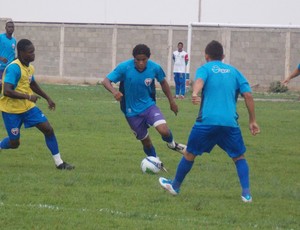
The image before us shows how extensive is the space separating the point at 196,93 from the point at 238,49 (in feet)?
98.5

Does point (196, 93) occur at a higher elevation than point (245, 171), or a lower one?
higher

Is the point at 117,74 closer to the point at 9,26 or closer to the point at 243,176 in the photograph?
the point at 243,176

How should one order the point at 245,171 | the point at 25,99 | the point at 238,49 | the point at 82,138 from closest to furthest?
1. the point at 245,171
2. the point at 25,99
3. the point at 82,138
4. the point at 238,49

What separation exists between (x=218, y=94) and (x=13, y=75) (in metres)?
3.39

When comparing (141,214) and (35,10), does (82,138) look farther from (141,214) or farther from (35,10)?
(35,10)

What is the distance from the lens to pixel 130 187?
36.0 ft

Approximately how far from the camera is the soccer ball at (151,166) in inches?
486

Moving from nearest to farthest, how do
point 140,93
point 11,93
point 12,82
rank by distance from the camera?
point 11,93 < point 12,82 < point 140,93

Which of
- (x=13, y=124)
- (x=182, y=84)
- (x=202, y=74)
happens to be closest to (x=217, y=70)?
(x=202, y=74)

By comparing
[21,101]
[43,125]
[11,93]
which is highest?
[11,93]

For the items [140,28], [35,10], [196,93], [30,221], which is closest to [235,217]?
[196,93]

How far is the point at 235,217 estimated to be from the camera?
9.09 m

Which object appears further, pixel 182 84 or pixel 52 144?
pixel 182 84

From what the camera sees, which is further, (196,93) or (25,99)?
(25,99)
